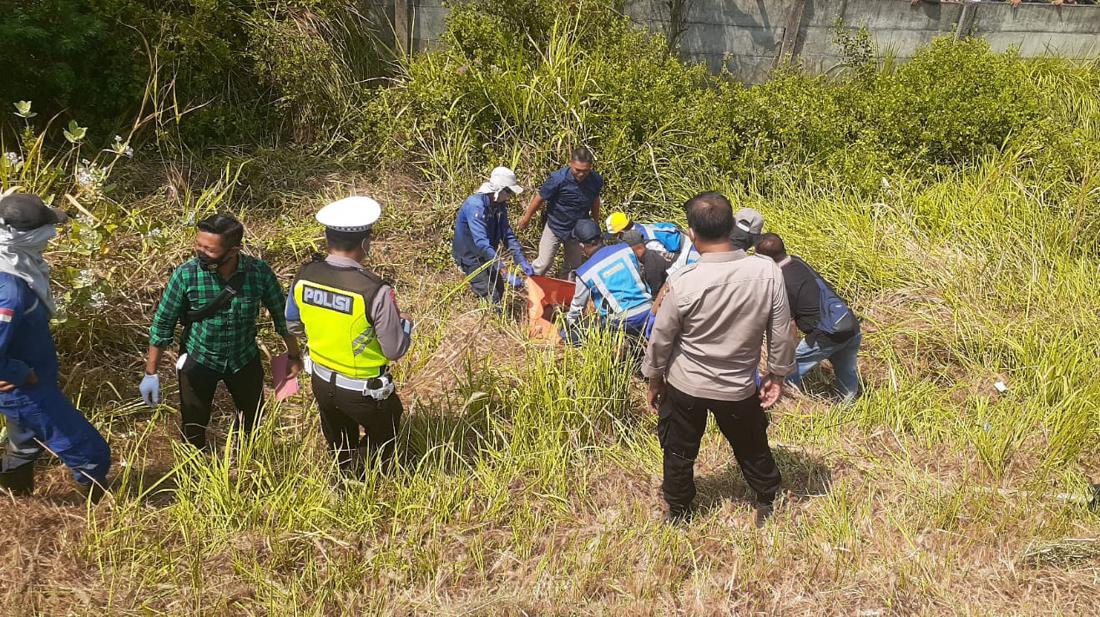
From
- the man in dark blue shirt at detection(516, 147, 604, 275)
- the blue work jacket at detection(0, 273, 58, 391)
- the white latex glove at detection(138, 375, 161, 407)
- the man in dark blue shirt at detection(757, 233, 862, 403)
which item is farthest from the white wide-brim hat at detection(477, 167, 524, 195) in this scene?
the blue work jacket at detection(0, 273, 58, 391)

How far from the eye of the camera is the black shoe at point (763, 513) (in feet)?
10.7

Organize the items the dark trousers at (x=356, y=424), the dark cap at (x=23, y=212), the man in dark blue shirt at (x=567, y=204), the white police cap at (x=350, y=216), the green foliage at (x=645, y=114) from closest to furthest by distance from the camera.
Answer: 1. the dark cap at (x=23, y=212)
2. the white police cap at (x=350, y=216)
3. the dark trousers at (x=356, y=424)
4. the man in dark blue shirt at (x=567, y=204)
5. the green foliage at (x=645, y=114)

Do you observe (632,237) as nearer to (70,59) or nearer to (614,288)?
(614,288)

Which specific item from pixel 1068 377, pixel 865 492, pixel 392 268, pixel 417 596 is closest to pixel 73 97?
pixel 392 268

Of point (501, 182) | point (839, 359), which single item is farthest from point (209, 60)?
point (839, 359)

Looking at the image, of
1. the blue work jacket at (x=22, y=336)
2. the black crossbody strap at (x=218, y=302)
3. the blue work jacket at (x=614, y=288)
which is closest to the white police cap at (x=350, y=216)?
the black crossbody strap at (x=218, y=302)

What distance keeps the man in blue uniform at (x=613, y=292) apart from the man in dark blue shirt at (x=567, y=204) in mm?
1269

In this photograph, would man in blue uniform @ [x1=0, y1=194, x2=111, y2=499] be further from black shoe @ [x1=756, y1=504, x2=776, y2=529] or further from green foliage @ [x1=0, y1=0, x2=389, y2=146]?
black shoe @ [x1=756, y1=504, x2=776, y2=529]

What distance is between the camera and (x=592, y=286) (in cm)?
427

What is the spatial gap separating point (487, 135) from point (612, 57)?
1468 millimetres

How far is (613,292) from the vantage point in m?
4.24

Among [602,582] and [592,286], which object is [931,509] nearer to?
[602,582]

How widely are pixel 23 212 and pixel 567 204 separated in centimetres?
362

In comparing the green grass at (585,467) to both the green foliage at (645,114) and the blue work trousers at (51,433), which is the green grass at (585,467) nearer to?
the blue work trousers at (51,433)
